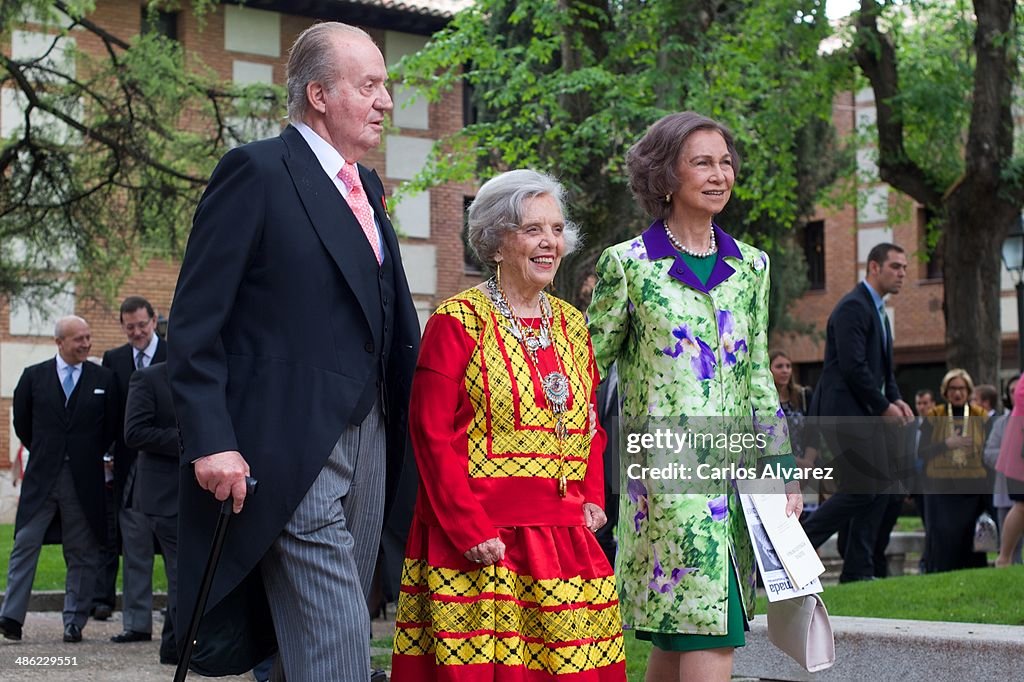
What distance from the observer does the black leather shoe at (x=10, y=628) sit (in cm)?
1016

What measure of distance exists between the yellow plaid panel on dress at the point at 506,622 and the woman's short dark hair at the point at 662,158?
1.40 metres

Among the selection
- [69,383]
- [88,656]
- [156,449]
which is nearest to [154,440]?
[156,449]

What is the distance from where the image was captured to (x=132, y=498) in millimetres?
10719

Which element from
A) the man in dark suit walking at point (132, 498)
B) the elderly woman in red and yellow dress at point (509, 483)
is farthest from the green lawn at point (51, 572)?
the elderly woman in red and yellow dress at point (509, 483)

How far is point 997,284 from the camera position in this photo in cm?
2073

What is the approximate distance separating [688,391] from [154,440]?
18.6 feet

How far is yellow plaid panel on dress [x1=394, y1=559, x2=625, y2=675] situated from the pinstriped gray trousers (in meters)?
0.45

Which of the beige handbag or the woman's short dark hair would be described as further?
the woman's short dark hair

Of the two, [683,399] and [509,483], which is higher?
[683,399]

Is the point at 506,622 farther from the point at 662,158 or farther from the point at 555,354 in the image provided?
the point at 662,158

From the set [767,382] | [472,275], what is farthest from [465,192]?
[767,382]

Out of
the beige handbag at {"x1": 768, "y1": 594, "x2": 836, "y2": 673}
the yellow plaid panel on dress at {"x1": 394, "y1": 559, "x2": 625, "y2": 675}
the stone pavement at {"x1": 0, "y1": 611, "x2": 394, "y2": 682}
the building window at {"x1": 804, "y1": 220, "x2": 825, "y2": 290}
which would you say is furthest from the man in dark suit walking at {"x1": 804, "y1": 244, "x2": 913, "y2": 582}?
the building window at {"x1": 804, "y1": 220, "x2": 825, "y2": 290}

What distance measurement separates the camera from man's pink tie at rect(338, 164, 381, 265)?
448 centimetres

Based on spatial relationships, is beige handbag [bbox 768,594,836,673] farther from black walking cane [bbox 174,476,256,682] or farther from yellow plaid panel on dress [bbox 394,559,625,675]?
black walking cane [bbox 174,476,256,682]
